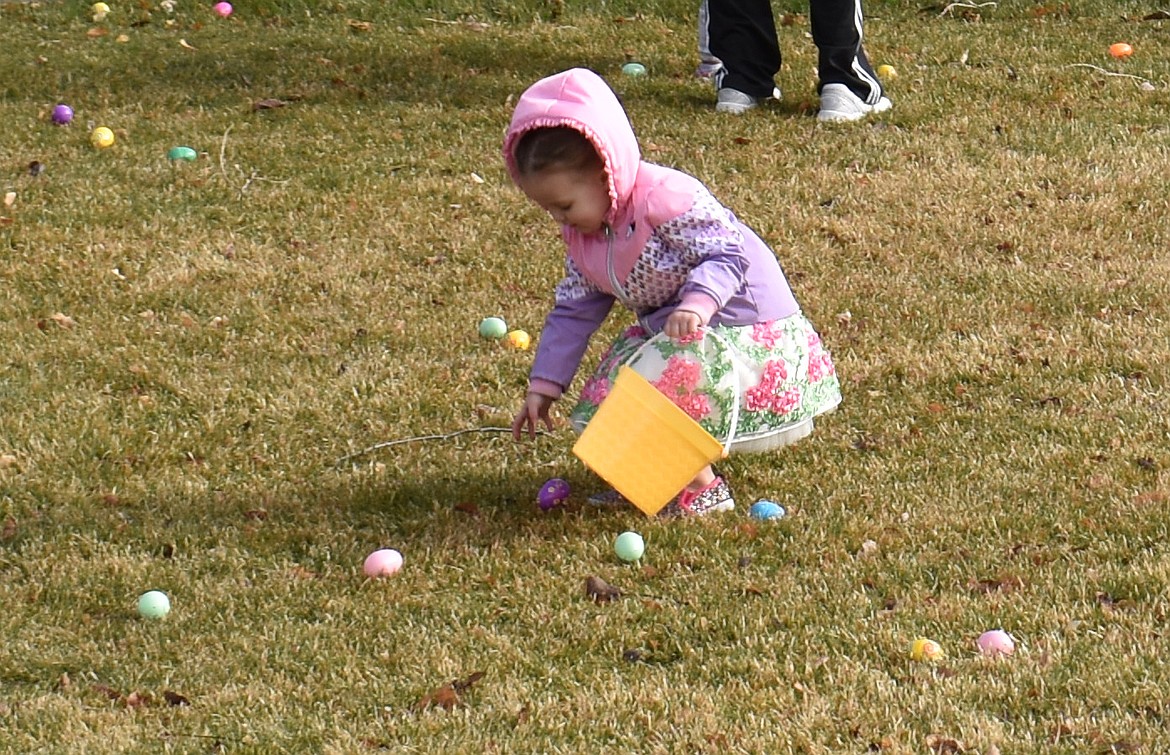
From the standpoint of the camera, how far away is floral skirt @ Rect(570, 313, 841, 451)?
12.6 feet

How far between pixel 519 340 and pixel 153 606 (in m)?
1.78

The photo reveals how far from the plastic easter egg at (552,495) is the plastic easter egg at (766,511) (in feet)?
1.58

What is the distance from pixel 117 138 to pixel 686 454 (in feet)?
13.8

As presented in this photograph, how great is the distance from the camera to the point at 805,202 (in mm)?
6164

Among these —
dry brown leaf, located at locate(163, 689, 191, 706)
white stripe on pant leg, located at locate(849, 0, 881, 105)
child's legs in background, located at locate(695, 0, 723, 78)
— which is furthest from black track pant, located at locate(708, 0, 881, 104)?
dry brown leaf, located at locate(163, 689, 191, 706)

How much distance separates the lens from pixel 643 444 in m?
3.63

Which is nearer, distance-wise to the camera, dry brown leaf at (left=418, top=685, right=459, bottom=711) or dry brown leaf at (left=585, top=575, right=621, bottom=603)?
dry brown leaf at (left=418, top=685, right=459, bottom=711)

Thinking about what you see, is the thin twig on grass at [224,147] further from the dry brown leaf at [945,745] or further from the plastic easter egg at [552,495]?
the dry brown leaf at [945,745]

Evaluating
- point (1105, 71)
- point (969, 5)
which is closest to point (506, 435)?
point (1105, 71)

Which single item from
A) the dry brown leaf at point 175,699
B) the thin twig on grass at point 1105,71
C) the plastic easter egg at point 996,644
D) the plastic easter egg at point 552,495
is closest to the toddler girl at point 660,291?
the plastic easter egg at point 552,495

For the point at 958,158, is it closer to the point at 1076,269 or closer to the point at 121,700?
the point at 1076,269

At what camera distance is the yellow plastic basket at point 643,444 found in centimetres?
360

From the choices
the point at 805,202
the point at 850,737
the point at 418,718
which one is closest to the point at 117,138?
the point at 805,202

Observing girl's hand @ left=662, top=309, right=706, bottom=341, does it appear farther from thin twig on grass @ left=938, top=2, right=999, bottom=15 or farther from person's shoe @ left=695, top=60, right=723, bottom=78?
thin twig on grass @ left=938, top=2, right=999, bottom=15
